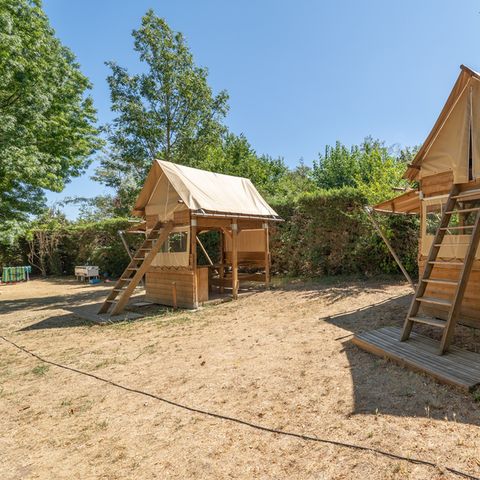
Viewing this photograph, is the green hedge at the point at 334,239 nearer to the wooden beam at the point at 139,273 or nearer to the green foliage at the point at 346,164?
the wooden beam at the point at 139,273

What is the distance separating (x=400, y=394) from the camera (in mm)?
3666

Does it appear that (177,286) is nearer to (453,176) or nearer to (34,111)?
(453,176)

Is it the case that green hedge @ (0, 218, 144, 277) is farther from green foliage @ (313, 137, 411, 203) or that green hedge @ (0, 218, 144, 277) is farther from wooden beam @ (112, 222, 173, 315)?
green foliage @ (313, 137, 411, 203)

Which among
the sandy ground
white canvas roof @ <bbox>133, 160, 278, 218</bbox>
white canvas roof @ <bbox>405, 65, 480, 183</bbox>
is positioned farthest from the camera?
white canvas roof @ <bbox>133, 160, 278, 218</bbox>

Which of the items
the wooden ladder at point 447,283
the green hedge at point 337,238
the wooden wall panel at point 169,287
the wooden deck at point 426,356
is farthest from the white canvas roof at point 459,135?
the wooden wall panel at point 169,287

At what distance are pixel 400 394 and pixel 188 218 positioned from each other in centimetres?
672

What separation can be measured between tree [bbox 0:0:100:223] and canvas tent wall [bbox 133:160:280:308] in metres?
3.81

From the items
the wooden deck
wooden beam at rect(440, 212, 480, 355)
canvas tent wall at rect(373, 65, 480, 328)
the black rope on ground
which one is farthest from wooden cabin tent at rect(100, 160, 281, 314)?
wooden beam at rect(440, 212, 480, 355)

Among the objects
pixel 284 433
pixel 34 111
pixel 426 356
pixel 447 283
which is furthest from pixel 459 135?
pixel 34 111

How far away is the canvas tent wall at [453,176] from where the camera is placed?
5754mm

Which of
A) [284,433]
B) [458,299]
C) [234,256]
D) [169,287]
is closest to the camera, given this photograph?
[284,433]

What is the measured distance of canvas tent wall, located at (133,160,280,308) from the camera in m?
9.23

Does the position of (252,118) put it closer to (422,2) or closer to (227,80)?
(227,80)

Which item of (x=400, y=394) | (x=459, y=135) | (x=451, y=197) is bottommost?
(x=400, y=394)
